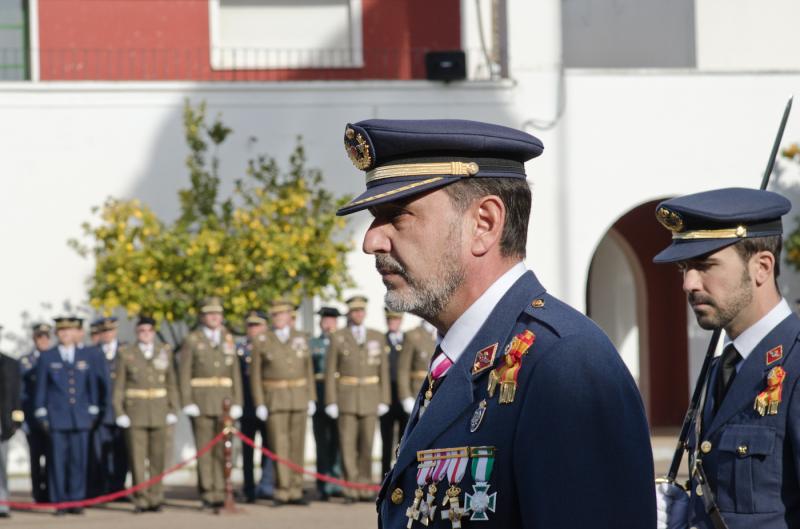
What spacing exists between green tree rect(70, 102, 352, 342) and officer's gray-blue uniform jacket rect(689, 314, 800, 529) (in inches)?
400

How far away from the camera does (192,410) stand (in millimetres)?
13781

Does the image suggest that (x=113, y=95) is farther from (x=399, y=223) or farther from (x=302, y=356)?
(x=399, y=223)

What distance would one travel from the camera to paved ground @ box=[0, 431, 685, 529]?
12.5 metres

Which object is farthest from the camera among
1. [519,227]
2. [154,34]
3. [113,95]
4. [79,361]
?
[154,34]

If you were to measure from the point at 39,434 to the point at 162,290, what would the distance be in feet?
6.07

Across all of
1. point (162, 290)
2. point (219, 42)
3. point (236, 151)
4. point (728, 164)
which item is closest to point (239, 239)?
point (162, 290)

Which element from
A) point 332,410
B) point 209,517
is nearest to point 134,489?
point 209,517

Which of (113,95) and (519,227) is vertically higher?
(113,95)

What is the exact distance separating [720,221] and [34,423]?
430 inches

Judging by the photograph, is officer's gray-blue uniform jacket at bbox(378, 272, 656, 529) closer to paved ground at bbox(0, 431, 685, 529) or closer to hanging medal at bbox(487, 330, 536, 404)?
hanging medal at bbox(487, 330, 536, 404)

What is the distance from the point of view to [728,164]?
55.8ft

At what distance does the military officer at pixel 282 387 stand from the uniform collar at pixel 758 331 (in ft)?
31.5

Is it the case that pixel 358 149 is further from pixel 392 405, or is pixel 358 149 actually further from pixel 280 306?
pixel 392 405

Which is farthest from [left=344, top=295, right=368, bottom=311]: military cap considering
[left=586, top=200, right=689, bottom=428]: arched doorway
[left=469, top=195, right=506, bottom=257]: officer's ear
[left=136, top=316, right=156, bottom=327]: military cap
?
[left=469, top=195, right=506, bottom=257]: officer's ear
